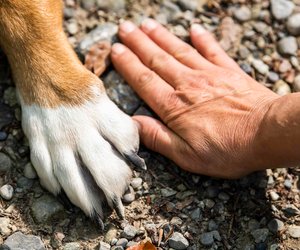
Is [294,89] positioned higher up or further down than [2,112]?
further down

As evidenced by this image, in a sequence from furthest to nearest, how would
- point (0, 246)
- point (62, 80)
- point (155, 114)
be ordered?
point (155, 114), point (62, 80), point (0, 246)

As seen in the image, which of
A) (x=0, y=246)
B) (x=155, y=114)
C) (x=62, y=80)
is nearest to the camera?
(x=0, y=246)

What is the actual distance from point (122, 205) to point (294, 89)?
132 centimetres

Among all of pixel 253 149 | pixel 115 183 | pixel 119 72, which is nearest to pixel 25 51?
pixel 119 72

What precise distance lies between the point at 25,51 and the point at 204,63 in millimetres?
1033

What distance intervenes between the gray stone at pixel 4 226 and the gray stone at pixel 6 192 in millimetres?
124

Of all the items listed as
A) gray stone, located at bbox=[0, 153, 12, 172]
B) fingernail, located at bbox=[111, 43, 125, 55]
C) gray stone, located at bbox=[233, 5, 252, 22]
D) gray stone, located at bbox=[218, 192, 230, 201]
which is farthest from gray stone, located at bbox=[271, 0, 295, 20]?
gray stone, located at bbox=[0, 153, 12, 172]

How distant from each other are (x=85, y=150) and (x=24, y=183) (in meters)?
0.41

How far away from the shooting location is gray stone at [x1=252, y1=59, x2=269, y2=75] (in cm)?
375

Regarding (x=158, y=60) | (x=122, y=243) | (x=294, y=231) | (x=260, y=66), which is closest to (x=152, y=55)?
(x=158, y=60)

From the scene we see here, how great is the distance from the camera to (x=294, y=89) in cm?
367

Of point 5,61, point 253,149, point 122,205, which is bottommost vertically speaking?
point 122,205

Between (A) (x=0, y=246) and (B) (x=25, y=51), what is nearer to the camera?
(A) (x=0, y=246)

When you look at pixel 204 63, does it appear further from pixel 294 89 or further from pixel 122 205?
pixel 122 205
